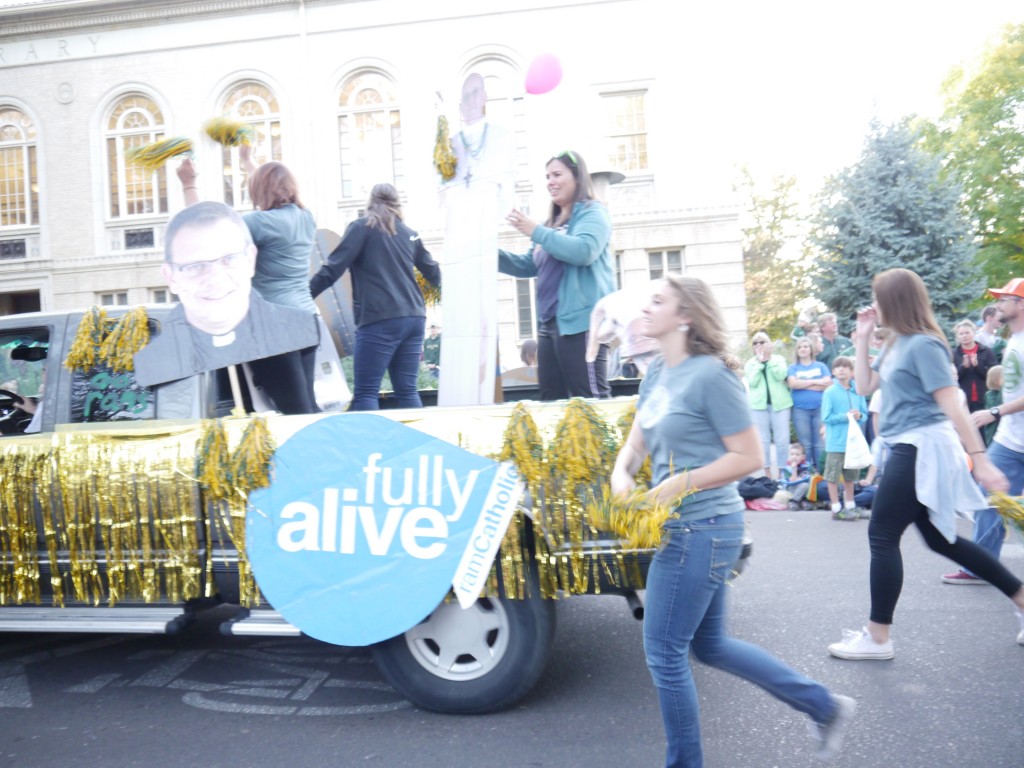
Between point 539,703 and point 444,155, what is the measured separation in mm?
2758

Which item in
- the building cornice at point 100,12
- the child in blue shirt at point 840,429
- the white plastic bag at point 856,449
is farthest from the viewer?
the building cornice at point 100,12

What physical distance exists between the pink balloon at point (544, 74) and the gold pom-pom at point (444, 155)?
1.78ft

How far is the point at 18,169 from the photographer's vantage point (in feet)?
71.2

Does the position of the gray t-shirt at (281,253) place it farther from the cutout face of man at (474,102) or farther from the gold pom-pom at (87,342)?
the cutout face of man at (474,102)

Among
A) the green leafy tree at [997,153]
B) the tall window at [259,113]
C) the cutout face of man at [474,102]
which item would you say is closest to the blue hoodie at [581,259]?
the cutout face of man at [474,102]

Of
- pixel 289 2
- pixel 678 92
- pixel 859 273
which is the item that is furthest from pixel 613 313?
pixel 289 2

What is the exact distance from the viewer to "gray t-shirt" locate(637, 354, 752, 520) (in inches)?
108

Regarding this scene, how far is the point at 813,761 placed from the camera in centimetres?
325

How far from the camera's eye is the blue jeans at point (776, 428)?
10352 millimetres

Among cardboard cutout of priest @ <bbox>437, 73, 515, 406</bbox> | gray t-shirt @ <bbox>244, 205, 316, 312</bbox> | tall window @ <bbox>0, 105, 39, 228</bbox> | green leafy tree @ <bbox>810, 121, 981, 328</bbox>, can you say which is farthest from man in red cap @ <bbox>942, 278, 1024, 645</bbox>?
tall window @ <bbox>0, 105, 39, 228</bbox>

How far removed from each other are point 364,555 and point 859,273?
49.4ft

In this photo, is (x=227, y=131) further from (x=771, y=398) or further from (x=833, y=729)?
(x=771, y=398)

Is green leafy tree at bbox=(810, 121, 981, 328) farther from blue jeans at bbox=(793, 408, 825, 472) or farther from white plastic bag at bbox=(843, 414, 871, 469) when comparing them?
white plastic bag at bbox=(843, 414, 871, 469)

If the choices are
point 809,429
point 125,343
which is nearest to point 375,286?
point 125,343
